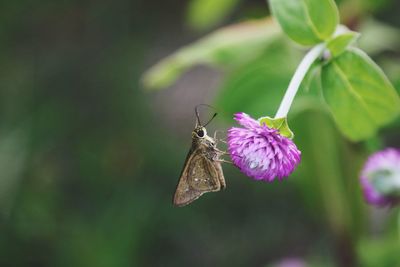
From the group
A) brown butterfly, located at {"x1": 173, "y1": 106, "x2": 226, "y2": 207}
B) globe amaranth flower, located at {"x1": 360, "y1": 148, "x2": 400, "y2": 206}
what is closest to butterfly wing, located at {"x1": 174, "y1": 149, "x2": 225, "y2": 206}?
brown butterfly, located at {"x1": 173, "y1": 106, "x2": 226, "y2": 207}

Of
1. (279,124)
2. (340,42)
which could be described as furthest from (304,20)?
(279,124)

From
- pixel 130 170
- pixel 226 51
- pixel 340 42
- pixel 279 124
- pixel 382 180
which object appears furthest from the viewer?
pixel 130 170

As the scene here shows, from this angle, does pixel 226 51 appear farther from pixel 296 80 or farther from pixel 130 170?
pixel 130 170

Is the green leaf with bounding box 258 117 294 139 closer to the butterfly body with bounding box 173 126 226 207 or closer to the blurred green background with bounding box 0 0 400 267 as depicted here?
the butterfly body with bounding box 173 126 226 207

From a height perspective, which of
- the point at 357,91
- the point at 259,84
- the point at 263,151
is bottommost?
the point at 263,151

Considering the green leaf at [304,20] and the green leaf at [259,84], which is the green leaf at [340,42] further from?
the green leaf at [259,84]

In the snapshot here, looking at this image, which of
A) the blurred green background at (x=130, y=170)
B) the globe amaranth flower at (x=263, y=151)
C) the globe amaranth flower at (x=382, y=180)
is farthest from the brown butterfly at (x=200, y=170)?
the blurred green background at (x=130, y=170)

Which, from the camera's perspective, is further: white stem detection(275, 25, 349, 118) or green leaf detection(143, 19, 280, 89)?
green leaf detection(143, 19, 280, 89)
